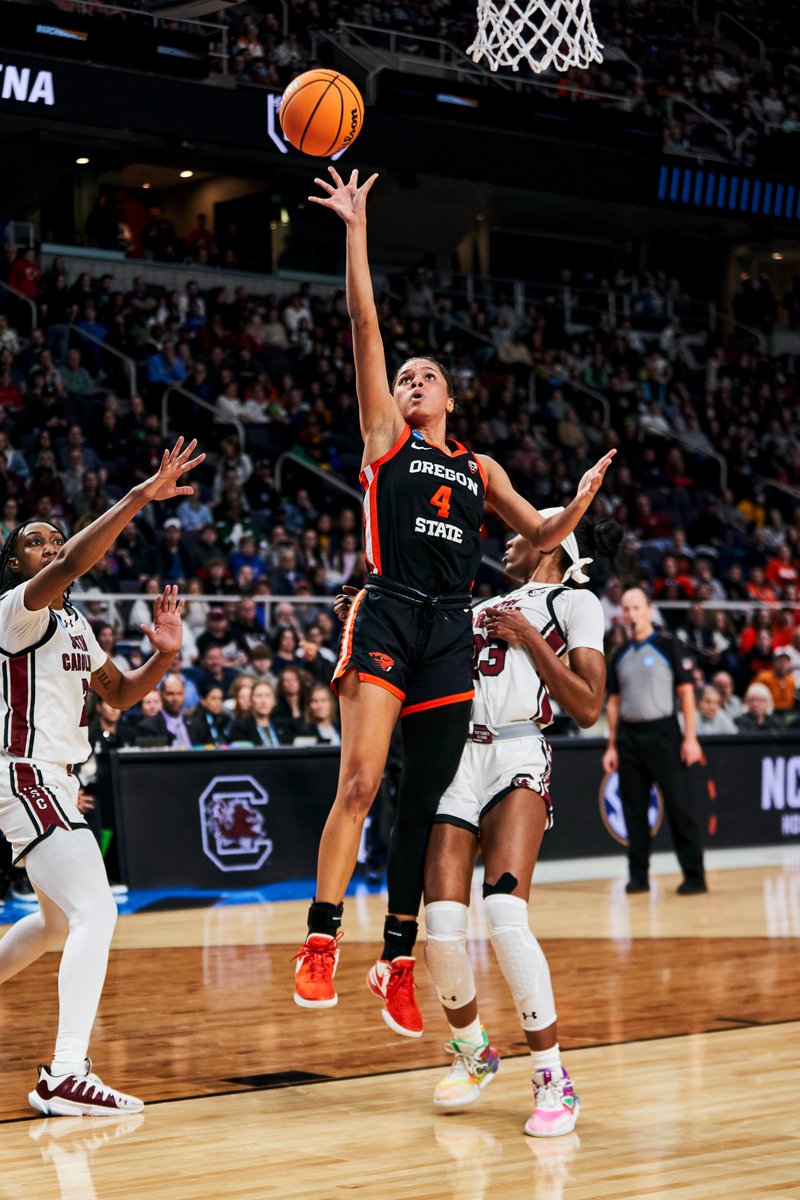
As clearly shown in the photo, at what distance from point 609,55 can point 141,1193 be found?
2114 cm

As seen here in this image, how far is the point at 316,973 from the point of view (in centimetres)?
501

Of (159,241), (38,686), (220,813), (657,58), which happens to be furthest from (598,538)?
(657,58)

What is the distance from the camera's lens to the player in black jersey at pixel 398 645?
204 inches

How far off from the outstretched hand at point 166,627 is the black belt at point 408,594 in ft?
3.21

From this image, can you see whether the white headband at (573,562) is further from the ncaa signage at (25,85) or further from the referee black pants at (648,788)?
the ncaa signage at (25,85)

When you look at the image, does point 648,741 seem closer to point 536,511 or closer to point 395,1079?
point 395,1079

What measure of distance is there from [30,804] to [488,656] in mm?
1662

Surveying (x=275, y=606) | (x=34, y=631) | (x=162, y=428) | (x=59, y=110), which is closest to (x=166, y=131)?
(x=59, y=110)

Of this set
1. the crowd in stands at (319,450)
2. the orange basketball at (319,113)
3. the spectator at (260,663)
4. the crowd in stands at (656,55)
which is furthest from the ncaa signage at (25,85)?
the orange basketball at (319,113)

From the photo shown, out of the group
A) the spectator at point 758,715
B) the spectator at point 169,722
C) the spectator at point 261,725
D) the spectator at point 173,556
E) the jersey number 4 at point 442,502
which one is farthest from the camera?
the spectator at point 173,556

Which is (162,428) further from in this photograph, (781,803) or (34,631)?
(34,631)

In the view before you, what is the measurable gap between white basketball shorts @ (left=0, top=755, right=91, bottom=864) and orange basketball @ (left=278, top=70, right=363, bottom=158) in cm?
245

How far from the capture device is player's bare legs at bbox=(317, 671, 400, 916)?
5148 mm

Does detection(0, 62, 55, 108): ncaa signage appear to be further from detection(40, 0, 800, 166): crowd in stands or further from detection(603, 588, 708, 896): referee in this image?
detection(603, 588, 708, 896): referee
